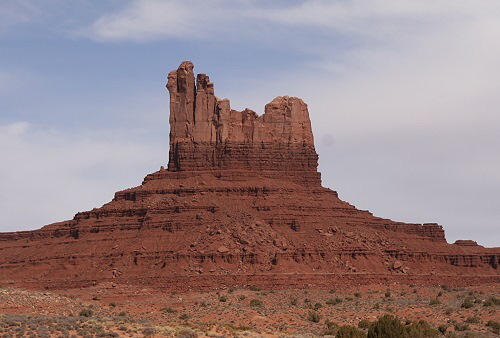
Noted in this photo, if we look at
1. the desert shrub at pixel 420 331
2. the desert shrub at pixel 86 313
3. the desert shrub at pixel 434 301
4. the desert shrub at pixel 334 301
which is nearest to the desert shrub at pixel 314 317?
the desert shrub at pixel 334 301

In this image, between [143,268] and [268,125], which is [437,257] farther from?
[143,268]

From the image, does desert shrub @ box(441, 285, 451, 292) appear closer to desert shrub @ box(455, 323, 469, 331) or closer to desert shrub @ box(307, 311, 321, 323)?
desert shrub @ box(307, 311, 321, 323)

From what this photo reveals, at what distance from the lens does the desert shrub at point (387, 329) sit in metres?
86.3

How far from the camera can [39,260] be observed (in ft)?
445

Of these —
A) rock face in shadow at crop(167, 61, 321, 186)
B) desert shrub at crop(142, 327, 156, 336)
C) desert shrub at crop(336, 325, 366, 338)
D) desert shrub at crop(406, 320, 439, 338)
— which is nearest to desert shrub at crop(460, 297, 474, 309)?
desert shrub at crop(406, 320, 439, 338)

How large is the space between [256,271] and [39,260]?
21.2 meters

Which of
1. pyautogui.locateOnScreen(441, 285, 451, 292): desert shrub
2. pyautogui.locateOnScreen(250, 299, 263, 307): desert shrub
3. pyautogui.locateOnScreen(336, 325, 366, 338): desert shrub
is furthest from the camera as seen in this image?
pyautogui.locateOnScreen(441, 285, 451, 292): desert shrub

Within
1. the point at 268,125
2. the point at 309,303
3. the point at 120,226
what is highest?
the point at 268,125

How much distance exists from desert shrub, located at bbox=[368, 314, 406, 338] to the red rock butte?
38789mm

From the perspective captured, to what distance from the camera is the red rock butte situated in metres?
129

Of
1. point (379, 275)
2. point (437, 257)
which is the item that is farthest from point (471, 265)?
point (379, 275)

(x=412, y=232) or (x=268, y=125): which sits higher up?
(x=268, y=125)

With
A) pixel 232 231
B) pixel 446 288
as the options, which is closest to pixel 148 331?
pixel 232 231

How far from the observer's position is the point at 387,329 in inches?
3425
